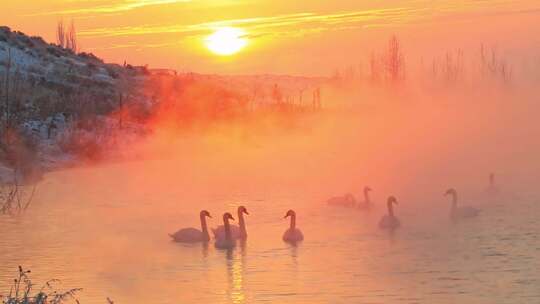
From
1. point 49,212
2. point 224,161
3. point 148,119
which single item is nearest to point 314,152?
point 224,161

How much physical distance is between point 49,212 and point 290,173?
8.85 m

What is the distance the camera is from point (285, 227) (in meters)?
19.2

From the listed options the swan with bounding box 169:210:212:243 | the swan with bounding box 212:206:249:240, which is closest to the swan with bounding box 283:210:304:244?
the swan with bounding box 212:206:249:240

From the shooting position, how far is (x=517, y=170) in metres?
28.6

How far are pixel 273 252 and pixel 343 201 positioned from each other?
5.62 metres

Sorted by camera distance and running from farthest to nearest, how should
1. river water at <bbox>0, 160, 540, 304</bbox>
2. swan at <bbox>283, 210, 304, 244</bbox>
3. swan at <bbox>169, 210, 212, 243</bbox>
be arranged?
swan at <bbox>169, 210, 212, 243</bbox> < swan at <bbox>283, 210, 304, 244</bbox> < river water at <bbox>0, 160, 540, 304</bbox>

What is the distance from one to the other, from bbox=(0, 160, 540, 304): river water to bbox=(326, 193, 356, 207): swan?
0.24m

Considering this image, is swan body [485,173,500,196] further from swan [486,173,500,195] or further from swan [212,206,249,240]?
swan [212,206,249,240]

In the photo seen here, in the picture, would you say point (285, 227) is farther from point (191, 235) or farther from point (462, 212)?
point (462, 212)

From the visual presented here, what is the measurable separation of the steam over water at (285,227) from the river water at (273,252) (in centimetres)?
3

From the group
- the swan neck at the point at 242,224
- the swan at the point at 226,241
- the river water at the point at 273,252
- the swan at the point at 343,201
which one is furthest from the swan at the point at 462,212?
the swan at the point at 226,241

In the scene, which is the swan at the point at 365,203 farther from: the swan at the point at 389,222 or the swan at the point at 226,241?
the swan at the point at 226,241

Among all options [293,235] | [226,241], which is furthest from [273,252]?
[226,241]

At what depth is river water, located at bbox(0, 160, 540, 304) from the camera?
1351cm
